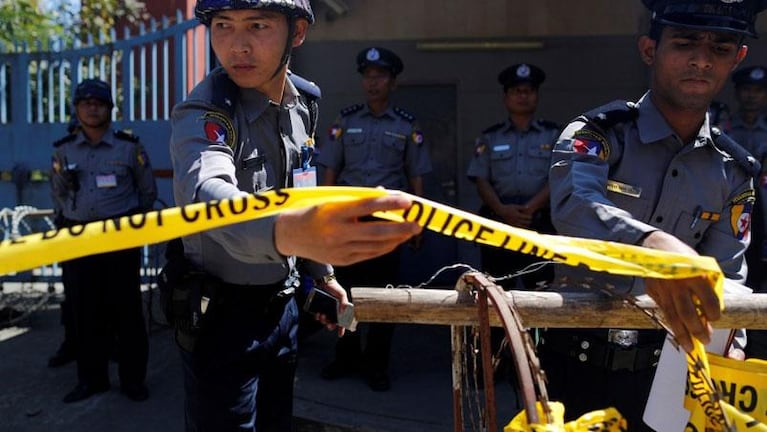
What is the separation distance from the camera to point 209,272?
7.62 ft

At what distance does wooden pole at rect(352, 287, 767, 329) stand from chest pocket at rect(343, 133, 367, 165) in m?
3.93

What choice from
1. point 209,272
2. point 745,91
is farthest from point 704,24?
point 745,91

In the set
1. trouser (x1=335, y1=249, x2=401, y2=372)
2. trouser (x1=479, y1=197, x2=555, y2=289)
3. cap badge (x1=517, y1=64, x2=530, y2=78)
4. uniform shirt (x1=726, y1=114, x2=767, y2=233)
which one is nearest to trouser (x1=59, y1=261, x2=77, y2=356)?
trouser (x1=335, y1=249, x2=401, y2=372)

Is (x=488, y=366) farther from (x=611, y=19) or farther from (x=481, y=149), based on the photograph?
(x=611, y=19)

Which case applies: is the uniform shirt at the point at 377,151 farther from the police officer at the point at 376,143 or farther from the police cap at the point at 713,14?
the police cap at the point at 713,14

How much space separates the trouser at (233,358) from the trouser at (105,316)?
9.55 feet

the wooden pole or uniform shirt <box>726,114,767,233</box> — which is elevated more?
uniform shirt <box>726,114,767,233</box>

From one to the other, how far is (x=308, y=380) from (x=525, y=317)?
3.58m

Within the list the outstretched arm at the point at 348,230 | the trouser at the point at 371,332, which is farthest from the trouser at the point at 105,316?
the outstretched arm at the point at 348,230

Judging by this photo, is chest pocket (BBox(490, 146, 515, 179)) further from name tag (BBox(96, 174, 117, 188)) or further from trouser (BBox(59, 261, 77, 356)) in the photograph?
trouser (BBox(59, 261, 77, 356))

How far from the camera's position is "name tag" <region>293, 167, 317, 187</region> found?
2.41 m

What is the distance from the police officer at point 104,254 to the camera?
16.5 feet

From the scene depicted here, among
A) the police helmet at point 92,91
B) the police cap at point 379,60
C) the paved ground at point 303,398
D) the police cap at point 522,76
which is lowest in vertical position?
the paved ground at point 303,398

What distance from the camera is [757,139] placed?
564 centimetres
